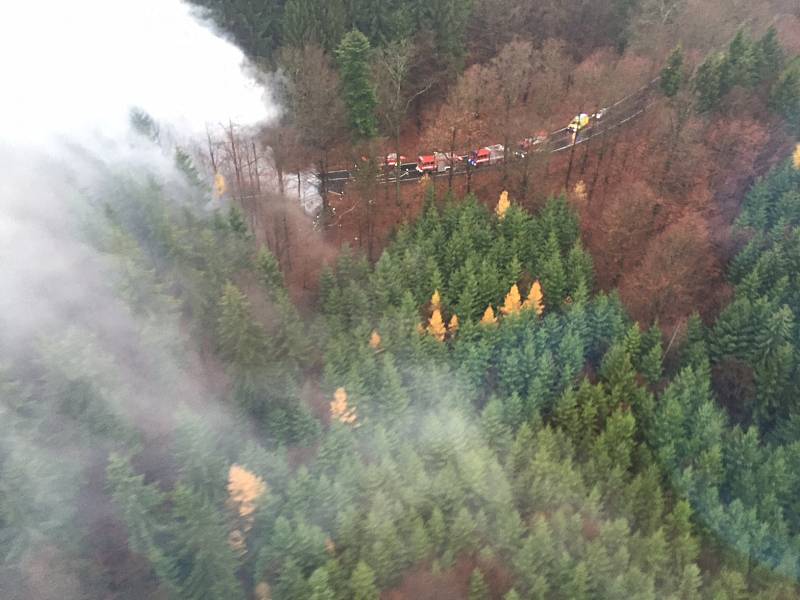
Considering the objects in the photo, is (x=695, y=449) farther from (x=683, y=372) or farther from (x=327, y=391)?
(x=327, y=391)

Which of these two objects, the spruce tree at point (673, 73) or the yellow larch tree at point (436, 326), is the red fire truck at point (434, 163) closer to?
the spruce tree at point (673, 73)

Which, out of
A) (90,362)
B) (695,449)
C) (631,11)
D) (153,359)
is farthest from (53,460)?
(631,11)

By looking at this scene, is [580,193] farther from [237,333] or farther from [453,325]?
[237,333]

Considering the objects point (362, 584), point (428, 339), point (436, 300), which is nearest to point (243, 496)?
point (362, 584)

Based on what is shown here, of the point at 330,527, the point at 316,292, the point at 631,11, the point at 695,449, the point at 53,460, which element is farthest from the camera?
the point at 631,11

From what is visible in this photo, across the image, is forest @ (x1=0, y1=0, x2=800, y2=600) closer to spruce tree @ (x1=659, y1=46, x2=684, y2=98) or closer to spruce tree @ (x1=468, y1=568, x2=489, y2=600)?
spruce tree @ (x1=659, y1=46, x2=684, y2=98)
